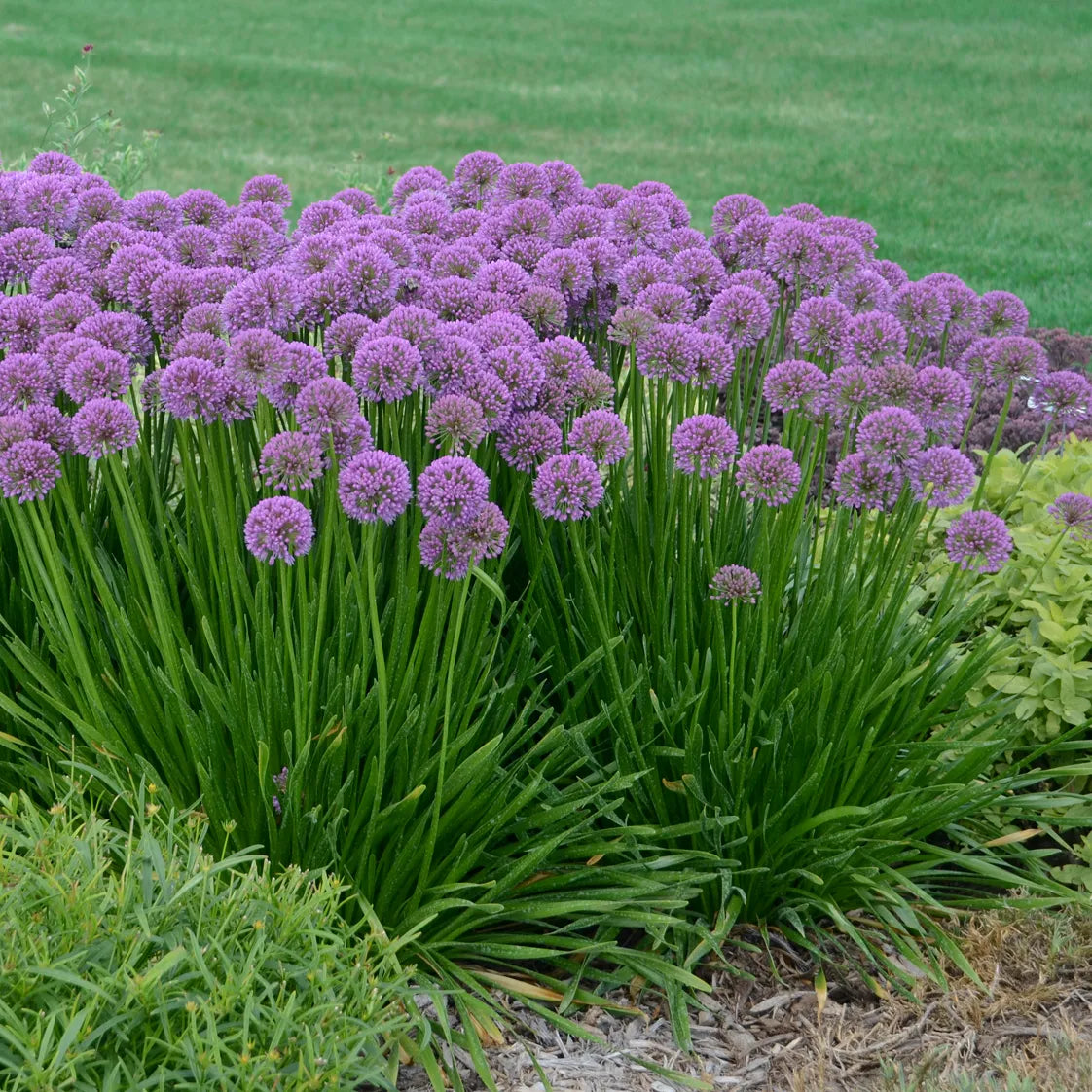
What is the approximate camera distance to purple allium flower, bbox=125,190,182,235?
4.09 m

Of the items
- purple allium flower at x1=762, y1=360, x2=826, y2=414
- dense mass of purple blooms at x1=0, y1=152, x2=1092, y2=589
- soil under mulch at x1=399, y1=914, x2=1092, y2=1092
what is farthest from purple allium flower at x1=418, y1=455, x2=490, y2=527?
soil under mulch at x1=399, y1=914, x2=1092, y2=1092

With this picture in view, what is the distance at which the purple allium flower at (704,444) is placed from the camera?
117 inches

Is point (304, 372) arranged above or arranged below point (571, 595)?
above

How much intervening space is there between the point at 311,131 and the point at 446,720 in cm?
1633

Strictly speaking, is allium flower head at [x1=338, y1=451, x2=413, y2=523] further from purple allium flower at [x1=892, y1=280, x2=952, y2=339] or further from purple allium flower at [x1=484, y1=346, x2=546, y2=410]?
purple allium flower at [x1=892, y1=280, x2=952, y2=339]

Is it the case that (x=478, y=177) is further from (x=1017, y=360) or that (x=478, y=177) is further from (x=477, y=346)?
(x=1017, y=360)

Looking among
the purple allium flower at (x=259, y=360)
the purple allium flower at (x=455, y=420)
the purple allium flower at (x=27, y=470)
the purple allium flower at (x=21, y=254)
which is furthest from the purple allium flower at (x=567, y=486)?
the purple allium flower at (x=21, y=254)

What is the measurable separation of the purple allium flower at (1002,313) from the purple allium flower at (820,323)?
1.99 ft

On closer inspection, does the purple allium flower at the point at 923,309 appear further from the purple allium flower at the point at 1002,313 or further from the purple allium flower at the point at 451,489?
the purple allium flower at the point at 451,489

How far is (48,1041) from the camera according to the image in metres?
2.18

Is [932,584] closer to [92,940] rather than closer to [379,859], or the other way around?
[379,859]

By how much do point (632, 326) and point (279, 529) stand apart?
1.07 meters

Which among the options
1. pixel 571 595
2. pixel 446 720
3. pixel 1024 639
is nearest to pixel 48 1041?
pixel 446 720

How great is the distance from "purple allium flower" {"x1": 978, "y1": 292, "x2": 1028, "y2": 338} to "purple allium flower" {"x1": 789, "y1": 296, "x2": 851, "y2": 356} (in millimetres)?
607
